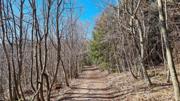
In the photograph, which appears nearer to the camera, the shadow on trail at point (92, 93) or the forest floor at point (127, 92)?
the forest floor at point (127, 92)

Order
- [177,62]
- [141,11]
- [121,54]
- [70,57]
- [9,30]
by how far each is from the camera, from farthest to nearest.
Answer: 1. [70,57]
2. [121,54]
3. [177,62]
4. [141,11]
5. [9,30]

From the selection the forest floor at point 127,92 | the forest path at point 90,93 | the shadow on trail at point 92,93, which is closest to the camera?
the forest floor at point 127,92

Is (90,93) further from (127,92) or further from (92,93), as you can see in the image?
(127,92)

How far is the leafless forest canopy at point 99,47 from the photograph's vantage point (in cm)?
1595

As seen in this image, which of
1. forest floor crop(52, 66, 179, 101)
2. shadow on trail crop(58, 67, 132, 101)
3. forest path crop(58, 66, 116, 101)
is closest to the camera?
forest floor crop(52, 66, 179, 101)

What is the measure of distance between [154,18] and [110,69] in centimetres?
1543

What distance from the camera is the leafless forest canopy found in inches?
628

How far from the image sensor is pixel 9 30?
18047mm

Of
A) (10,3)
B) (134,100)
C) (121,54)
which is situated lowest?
(134,100)

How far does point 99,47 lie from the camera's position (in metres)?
51.3

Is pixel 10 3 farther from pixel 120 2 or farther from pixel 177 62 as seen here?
pixel 177 62

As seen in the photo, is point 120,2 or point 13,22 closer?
point 13,22

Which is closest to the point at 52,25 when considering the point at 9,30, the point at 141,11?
the point at 141,11

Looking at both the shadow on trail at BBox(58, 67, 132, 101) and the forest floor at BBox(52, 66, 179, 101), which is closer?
the forest floor at BBox(52, 66, 179, 101)
